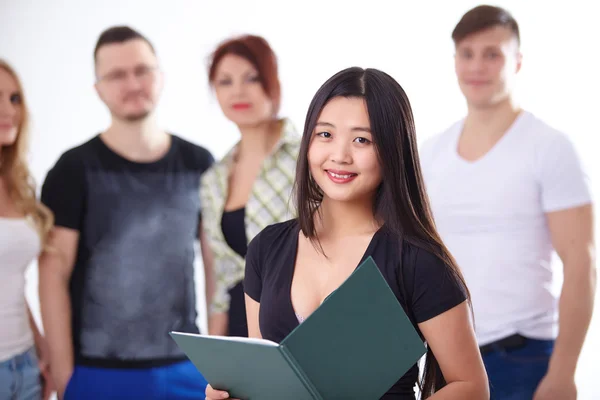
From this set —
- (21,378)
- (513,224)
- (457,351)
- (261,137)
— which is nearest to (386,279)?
(457,351)

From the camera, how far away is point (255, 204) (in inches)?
110

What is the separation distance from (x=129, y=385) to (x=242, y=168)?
920 mm

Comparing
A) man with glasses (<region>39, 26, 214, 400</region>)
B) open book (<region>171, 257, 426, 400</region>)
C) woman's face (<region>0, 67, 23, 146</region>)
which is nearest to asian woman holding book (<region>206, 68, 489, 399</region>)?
open book (<region>171, 257, 426, 400</region>)

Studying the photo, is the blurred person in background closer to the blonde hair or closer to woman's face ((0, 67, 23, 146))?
the blonde hair

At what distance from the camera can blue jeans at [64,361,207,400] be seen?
9.75ft

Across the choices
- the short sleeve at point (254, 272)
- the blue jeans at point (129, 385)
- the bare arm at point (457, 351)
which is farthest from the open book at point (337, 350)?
the blue jeans at point (129, 385)

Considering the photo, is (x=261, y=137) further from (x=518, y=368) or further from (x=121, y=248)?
(x=518, y=368)

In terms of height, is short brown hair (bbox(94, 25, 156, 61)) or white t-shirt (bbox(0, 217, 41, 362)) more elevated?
short brown hair (bbox(94, 25, 156, 61))

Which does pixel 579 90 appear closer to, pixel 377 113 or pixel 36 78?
pixel 377 113

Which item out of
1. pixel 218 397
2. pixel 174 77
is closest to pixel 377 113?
pixel 218 397

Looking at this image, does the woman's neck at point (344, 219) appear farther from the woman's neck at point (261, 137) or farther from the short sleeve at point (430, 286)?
the woman's neck at point (261, 137)

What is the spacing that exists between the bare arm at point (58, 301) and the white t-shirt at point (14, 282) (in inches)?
4.1

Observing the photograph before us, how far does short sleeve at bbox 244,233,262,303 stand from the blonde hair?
1.26 m

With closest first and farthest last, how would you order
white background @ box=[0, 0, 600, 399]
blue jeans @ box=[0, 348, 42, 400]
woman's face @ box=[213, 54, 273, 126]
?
blue jeans @ box=[0, 348, 42, 400], woman's face @ box=[213, 54, 273, 126], white background @ box=[0, 0, 600, 399]
